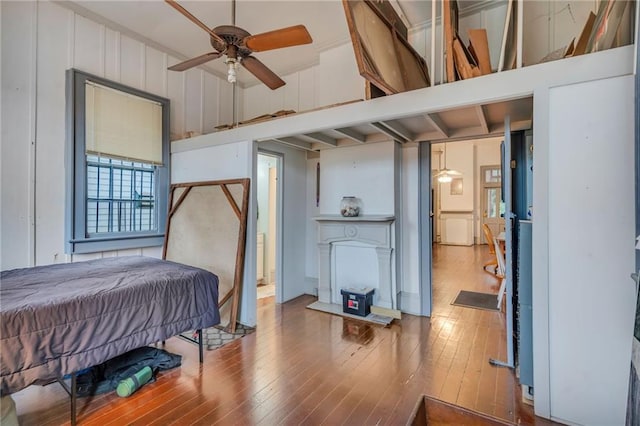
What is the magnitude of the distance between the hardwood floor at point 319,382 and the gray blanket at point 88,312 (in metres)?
0.45

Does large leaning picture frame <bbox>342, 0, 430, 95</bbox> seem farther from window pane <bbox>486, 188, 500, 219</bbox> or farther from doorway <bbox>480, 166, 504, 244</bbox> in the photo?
window pane <bbox>486, 188, 500, 219</bbox>

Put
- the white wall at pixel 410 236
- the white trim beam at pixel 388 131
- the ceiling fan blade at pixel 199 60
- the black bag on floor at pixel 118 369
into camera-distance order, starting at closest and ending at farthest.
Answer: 1. the black bag on floor at pixel 118 369
2. the ceiling fan blade at pixel 199 60
3. the white trim beam at pixel 388 131
4. the white wall at pixel 410 236

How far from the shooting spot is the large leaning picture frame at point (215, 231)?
11.8 feet

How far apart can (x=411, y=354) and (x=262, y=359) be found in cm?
142

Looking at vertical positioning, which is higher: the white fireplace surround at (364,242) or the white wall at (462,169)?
the white wall at (462,169)

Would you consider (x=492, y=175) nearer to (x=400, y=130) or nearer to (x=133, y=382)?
(x=400, y=130)

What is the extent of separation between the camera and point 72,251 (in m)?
3.39

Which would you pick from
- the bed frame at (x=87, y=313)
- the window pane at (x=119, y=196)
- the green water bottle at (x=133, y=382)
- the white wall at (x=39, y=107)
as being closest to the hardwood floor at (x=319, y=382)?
the green water bottle at (x=133, y=382)

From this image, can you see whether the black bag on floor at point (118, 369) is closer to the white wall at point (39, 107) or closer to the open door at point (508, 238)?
the white wall at point (39, 107)

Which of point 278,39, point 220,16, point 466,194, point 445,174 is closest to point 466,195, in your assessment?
point 466,194

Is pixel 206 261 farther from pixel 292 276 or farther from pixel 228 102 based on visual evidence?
pixel 228 102

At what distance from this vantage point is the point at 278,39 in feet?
7.48

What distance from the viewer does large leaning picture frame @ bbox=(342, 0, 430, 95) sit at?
202 cm

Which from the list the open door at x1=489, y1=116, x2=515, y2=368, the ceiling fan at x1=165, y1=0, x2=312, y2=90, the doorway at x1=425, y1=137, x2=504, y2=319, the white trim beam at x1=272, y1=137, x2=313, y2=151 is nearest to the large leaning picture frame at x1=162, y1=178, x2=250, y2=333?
the white trim beam at x1=272, y1=137, x2=313, y2=151
